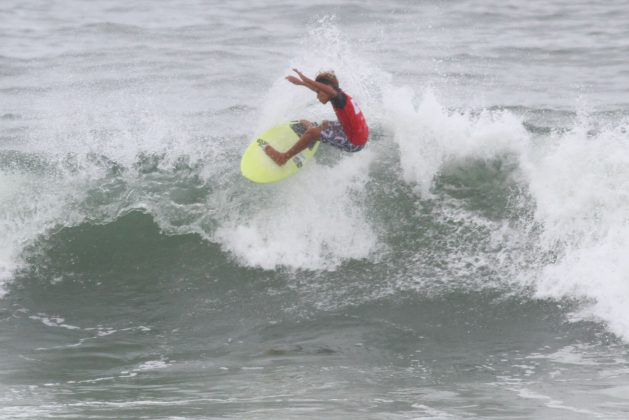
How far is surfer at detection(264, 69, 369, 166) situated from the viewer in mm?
9109

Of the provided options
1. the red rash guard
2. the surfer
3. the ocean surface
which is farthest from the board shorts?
the ocean surface

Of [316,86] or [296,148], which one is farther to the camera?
[296,148]

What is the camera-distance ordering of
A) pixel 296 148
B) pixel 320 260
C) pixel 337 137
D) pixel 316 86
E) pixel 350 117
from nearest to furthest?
pixel 316 86, pixel 350 117, pixel 337 137, pixel 296 148, pixel 320 260

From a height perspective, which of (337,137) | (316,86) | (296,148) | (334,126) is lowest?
(296,148)

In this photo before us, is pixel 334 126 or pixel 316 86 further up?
pixel 316 86

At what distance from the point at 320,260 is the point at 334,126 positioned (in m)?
1.46

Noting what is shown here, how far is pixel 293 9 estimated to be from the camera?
2220cm

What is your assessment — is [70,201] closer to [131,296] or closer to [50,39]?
[131,296]

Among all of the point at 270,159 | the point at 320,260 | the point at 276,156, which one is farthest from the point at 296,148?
the point at 320,260

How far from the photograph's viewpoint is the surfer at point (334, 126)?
911 centimetres

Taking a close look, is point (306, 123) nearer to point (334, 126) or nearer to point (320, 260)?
point (334, 126)

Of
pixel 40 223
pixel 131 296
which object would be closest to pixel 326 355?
pixel 131 296

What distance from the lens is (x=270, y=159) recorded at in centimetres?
1017

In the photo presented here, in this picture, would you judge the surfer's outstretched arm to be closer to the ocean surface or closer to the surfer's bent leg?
the surfer's bent leg
